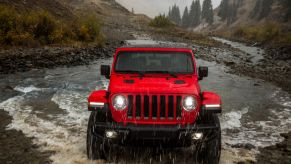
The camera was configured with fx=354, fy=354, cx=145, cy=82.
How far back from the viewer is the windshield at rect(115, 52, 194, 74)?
724 centimetres

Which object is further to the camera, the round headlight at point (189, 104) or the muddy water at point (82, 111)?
the muddy water at point (82, 111)

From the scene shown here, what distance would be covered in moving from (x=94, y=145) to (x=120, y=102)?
2.82 feet

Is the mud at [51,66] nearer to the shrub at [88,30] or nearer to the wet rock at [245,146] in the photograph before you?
the wet rock at [245,146]

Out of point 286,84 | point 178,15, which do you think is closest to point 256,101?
point 286,84

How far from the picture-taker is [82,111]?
10930 mm

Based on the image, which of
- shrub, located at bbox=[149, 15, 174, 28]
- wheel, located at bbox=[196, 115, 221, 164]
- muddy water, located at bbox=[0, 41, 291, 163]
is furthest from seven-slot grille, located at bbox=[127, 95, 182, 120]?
shrub, located at bbox=[149, 15, 174, 28]

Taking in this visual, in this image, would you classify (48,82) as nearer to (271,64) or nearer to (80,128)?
(80,128)

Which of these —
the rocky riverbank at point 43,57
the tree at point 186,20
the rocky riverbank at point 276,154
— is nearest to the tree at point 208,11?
the tree at point 186,20

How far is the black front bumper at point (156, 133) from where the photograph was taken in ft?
19.0

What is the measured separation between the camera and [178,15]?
153875 millimetres

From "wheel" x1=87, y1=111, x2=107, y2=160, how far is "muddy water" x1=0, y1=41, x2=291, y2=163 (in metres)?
0.52

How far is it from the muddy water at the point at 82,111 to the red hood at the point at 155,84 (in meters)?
1.39

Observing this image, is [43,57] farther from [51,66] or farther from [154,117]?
[154,117]

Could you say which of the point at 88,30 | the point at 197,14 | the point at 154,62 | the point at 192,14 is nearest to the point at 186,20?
the point at 192,14
